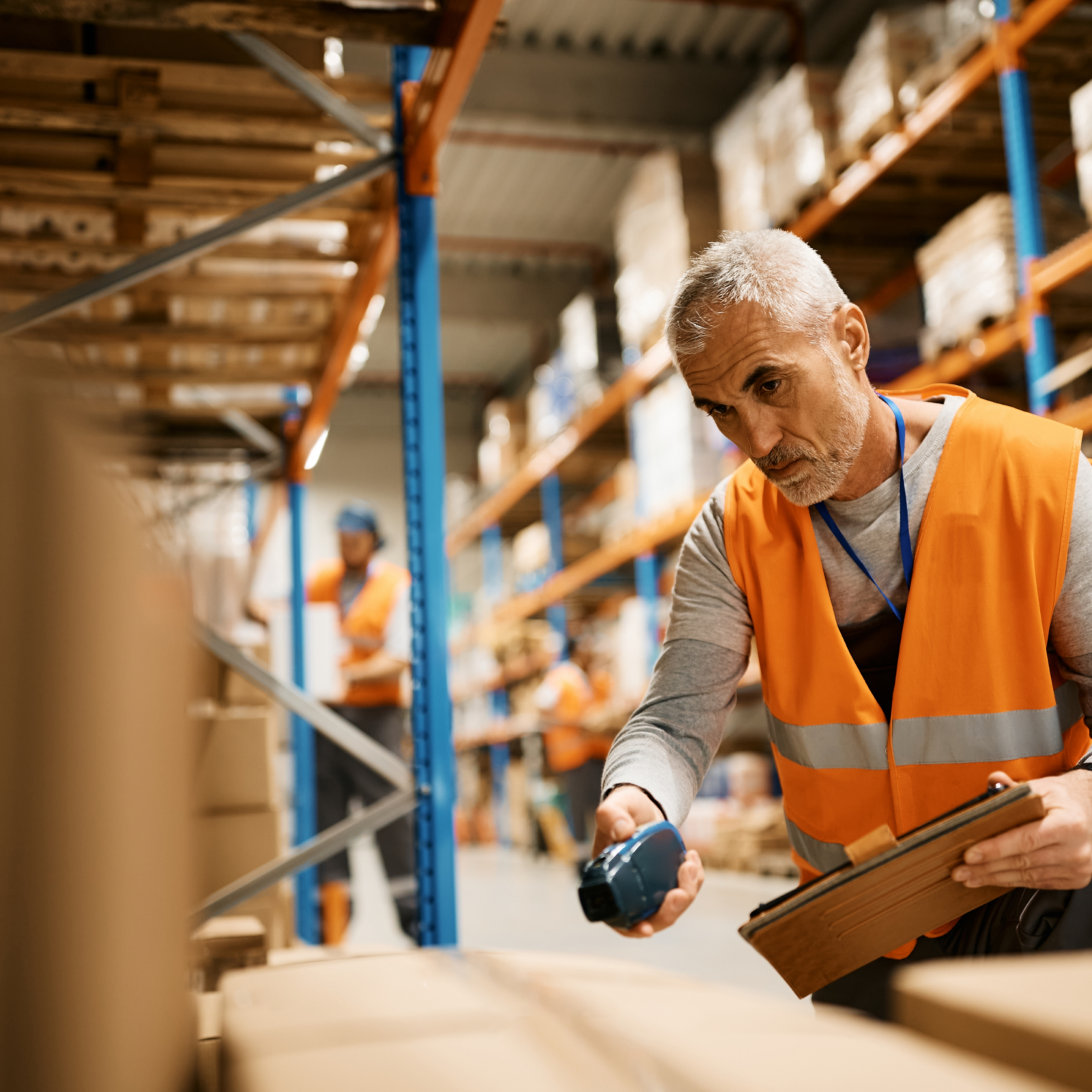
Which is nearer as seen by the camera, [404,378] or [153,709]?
[153,709]

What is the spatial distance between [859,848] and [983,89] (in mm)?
5542

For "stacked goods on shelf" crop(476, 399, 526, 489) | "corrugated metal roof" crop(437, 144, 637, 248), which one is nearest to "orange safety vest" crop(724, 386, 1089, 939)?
"corrugated metal roof" crop(437, 144, 637, 248)

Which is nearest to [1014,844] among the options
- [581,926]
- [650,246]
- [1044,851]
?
[1044,851]

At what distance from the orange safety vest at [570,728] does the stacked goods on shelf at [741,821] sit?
1.07 metres

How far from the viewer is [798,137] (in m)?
6.70

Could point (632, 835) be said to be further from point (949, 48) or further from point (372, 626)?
point (949, 48)

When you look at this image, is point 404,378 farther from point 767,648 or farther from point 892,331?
point 892,331

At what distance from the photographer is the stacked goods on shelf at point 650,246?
25.0 ft

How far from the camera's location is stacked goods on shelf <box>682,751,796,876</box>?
739 cm

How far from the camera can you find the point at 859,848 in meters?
1.23

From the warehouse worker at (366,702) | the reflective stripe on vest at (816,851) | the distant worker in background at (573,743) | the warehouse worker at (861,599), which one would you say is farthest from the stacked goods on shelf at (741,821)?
the warehouse worker at (861,599)

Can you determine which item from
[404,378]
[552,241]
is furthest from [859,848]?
[552,241]

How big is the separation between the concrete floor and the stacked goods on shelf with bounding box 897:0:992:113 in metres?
4.38

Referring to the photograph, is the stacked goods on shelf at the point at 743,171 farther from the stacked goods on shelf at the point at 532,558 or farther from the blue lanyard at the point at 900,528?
the blue lanyard at the point at 900,528
